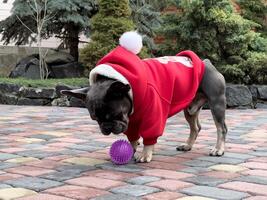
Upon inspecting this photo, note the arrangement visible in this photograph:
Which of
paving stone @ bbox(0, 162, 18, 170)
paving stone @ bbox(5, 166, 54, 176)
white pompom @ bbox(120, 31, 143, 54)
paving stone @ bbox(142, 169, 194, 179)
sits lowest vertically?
paving stone @ bbox(0, 162, 18, 170)

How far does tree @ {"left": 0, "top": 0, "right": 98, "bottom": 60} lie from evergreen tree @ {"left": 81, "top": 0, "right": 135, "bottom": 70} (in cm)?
112

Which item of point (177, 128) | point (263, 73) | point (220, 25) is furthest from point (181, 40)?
point (177, 128)

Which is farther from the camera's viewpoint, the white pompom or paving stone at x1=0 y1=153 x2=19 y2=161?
paving stone at x1=0 y1=153 x2=19 y2=161

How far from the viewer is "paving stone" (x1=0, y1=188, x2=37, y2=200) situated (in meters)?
2.97

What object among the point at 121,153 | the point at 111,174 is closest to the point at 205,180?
the point at 111,174

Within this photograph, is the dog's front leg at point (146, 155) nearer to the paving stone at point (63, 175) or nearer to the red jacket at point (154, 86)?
the red jacket at point (154, 86)

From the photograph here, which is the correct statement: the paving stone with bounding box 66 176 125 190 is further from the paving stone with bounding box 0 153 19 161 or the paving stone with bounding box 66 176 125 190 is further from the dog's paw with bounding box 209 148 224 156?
the dog's paw with bounding box 209 148 224 156

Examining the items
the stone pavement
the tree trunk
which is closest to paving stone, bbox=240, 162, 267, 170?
the stone pavement

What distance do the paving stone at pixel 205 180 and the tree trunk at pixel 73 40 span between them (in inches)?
308

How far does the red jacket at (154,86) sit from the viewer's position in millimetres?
3764

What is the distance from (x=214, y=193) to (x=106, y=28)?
649cm

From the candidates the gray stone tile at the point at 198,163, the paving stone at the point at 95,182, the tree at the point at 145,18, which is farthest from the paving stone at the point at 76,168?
the tree at the point at 145,18

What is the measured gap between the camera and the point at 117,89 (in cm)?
358

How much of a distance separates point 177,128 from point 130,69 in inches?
98.8
